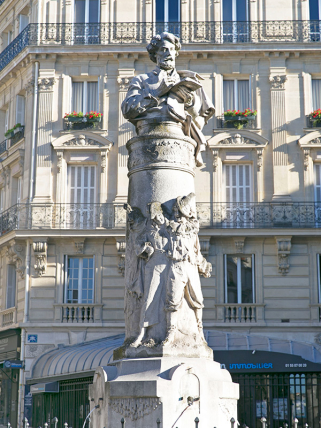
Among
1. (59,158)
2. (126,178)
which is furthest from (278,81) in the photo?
(59,158)

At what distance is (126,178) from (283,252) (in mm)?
5392

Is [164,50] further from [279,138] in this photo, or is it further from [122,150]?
[279,138]

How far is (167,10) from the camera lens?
2489 centimetres

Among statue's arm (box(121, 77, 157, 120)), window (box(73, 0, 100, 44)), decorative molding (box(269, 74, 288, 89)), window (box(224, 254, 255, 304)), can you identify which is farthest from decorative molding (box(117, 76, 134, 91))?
statue's arm (box(121, 77, 157, 120))

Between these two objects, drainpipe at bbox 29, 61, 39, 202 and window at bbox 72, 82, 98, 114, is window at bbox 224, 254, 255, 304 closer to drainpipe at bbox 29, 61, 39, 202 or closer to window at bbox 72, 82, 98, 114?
drainpipe at bbox 29, 61, 39, 202

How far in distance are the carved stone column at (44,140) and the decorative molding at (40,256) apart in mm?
1467

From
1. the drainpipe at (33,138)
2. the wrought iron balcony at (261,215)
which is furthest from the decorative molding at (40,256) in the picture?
the wrought iron balcony at (261,215)

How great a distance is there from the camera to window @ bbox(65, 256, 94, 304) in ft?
75.2

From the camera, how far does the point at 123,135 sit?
23.7 meters

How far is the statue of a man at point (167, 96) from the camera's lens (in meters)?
8.17

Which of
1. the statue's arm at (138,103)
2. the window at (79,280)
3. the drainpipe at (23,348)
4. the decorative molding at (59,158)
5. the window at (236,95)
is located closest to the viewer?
the statue's arm at (138,103)

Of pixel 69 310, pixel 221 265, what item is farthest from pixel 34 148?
pixel 221 265

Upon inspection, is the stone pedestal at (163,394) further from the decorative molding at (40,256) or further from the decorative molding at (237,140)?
the decorative molding at (237,140)

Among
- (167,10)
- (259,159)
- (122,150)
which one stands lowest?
(259,159)
